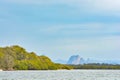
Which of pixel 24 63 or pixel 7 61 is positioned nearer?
pixel 7 61

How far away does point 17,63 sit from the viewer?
197125 mm

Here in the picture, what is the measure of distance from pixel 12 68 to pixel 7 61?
940cm

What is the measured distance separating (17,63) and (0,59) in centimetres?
992

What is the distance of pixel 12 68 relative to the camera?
7677 inches

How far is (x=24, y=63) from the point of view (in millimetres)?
198625

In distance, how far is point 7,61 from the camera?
18638 centimetres

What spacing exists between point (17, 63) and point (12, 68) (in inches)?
142

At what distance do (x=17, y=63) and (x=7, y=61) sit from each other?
11.3m

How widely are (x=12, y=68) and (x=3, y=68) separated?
6.32m

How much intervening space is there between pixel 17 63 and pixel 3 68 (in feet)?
30.7

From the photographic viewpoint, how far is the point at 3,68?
622 feet

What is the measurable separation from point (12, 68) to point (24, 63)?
654 centimetres
